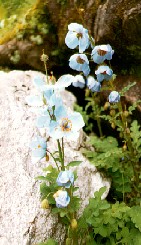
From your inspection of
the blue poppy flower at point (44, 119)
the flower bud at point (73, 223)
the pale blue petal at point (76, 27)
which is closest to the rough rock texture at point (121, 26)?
the pale blue petal at point (76, 27)

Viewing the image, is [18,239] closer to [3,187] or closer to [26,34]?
[3,187]

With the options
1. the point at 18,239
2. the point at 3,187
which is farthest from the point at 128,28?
the point at 18,239

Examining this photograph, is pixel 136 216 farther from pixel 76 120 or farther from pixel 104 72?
pixel 104 72

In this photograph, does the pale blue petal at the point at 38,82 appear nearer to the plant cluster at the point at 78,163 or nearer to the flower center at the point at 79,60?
the plant cluster at the point at 78,163

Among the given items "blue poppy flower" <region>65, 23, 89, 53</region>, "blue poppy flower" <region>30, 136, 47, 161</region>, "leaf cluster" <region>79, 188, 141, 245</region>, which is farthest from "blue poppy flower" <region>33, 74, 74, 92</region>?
"leaf cluster" <region>79, 188, 141, 245</region>

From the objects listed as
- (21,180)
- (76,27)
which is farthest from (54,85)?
(21,180)
